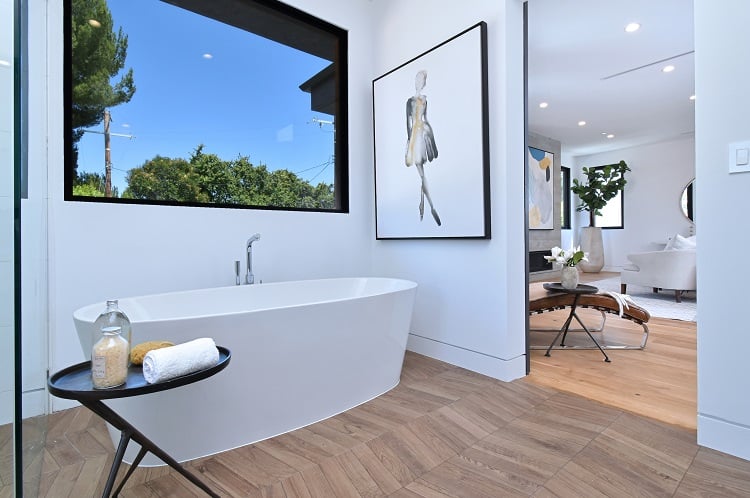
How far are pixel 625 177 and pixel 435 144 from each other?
7.51 meters

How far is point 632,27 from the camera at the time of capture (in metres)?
3.67

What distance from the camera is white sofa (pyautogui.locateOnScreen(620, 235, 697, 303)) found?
4.88m

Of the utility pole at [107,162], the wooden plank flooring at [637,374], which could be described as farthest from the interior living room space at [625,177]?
the utility pole at [107,162]

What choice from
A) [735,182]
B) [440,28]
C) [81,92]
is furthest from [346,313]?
[440,28]

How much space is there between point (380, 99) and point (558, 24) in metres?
1.81

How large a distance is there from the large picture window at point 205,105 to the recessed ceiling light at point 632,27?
2.60 meters

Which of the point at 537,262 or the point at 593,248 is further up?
the point at 593,248

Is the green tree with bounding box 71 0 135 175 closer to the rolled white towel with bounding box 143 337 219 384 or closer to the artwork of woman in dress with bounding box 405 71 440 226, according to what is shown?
the rolled white towel with bounding box 143 337 219 384

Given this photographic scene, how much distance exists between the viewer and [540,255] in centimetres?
749

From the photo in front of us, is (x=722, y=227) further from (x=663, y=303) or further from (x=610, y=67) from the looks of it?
(x=663, y=303)

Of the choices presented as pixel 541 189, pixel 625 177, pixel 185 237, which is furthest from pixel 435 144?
pixel 625 177

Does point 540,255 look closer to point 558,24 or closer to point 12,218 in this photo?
point 558,24

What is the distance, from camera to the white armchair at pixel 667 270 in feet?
16.0

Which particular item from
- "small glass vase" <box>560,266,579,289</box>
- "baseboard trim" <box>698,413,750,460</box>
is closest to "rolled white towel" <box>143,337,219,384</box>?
"baseboard trim" <box>698,413,750,460</box>
